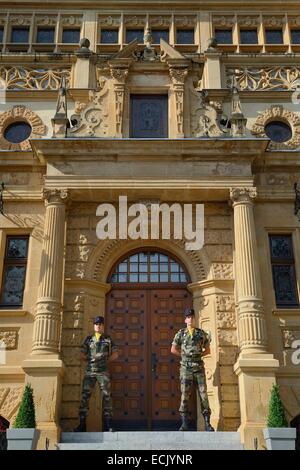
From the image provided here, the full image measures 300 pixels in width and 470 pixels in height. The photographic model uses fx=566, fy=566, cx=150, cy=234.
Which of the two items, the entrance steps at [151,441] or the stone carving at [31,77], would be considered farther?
the stone carving at [31,77]

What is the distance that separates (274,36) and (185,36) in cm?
317

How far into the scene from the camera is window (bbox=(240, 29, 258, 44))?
65.7 ft

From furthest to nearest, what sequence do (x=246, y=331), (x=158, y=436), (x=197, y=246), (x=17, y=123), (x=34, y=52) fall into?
1. (x=34, y=52)
2. (x=17, y=123)
3. (x=197, y=246)
4. (x=246, y=331)
5. (x=158, y=436)

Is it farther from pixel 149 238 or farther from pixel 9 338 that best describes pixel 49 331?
pixel 149 238

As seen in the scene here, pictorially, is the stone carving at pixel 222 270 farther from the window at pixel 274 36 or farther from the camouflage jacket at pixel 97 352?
the window at pixel 274 36

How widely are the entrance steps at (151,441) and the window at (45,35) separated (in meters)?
13.6

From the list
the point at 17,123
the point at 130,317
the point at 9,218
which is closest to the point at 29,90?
the point at 17,123

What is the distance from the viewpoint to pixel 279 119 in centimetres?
1716

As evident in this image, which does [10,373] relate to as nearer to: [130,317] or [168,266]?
[130,317]

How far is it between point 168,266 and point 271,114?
5768 millimetres

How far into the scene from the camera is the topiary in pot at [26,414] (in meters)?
11.0

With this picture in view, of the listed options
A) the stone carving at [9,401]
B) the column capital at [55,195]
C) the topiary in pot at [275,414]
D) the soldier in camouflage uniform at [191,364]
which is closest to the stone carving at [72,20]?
the column capital at [55,195]

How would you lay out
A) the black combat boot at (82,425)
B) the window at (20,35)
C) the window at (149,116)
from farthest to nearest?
the window at (20,35)
the window at (149,116)
the black combat boot at (82,425)
